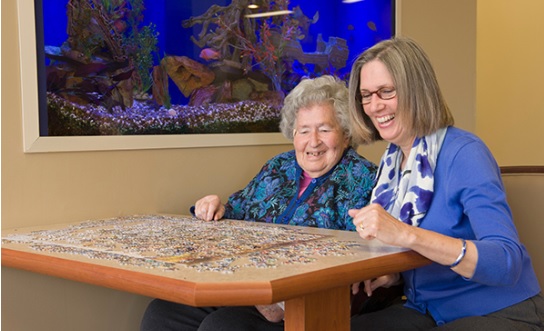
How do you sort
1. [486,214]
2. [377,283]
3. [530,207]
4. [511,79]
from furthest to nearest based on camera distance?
1. [511,79]
2. [530,207]
3. [377,283]
4. [486,214]

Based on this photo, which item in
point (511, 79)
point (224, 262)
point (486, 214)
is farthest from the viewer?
point (511, 79)

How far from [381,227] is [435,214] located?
316mm

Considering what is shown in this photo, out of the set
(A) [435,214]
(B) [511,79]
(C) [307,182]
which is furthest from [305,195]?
(B) [511,79]

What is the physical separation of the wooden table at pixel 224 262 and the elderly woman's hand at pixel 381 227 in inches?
1.8

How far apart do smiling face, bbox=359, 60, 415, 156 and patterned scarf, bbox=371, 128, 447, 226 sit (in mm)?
54

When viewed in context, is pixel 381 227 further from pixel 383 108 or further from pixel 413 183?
pixel 383 108

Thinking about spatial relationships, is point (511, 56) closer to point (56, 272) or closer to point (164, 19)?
point (164, 19)

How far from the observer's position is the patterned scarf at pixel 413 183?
199 centimetres

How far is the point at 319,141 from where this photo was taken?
2.46m

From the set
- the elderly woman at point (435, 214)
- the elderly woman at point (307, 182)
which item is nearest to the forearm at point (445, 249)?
the elderly woman at point (435, 214)

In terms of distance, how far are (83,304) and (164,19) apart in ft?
3.37

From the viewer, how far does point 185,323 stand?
2346 mm

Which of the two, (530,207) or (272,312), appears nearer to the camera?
(272,312)

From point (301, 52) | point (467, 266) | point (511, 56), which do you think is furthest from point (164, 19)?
point (511, 56)
